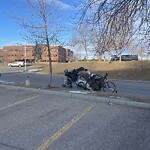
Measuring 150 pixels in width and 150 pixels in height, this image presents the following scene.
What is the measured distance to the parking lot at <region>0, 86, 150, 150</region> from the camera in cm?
445

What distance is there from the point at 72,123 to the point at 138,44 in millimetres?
2997

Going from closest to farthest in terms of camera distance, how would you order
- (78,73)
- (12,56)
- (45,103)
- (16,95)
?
(45,103), (16,95), (78,73), (12,56)

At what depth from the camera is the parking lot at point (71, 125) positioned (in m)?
4.45

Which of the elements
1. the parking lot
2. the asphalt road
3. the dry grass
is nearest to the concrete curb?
the parking lot

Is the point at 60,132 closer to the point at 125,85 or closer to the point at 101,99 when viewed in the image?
the point at 101,99

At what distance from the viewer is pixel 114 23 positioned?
5.95 m

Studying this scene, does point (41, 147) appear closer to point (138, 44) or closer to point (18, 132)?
point (18, 132)

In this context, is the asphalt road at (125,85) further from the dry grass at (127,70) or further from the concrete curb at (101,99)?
the dry grass at (127,70)

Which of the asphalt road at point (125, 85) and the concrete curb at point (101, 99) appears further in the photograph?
the asphalt road at point (125, 85)

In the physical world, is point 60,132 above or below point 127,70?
below

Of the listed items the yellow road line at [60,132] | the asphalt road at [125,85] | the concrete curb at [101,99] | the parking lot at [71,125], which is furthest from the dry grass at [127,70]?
the yellow road line at [60,132]

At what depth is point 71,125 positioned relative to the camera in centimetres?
554

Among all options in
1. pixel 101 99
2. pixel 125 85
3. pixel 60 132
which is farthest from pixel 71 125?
pixel 125 85

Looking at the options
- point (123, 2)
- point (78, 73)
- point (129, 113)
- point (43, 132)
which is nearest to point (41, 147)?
point (43, 132)
